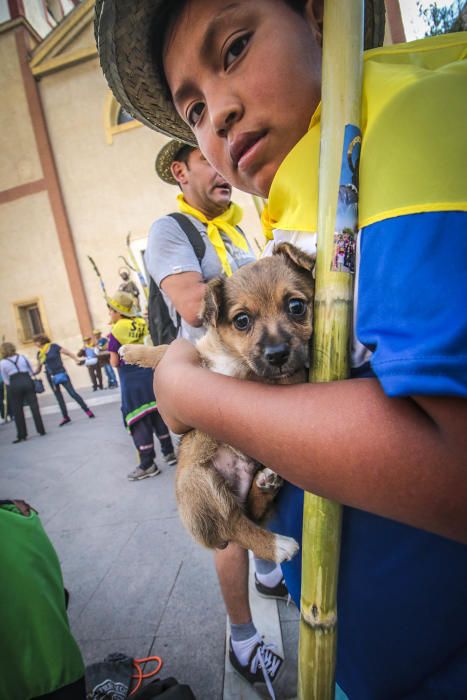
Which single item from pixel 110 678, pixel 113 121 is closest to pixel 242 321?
pixel 110 678

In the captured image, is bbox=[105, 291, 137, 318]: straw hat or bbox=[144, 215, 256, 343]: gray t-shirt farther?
bbox=[105, 291, 137, 318]: straw hat

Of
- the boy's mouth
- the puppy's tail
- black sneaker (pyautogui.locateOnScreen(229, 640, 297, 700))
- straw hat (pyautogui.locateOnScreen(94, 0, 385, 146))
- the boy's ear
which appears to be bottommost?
black sneaker (pyautogui.locateOnScreen(229, 640, 297, 700))

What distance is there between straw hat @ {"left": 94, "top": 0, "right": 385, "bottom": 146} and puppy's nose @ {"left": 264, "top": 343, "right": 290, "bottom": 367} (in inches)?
43.1

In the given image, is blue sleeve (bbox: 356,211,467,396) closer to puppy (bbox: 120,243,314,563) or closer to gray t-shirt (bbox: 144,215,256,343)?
puppy (bbox: 120,243,314,563)

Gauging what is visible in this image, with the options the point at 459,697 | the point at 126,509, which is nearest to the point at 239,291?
the point at 459,697

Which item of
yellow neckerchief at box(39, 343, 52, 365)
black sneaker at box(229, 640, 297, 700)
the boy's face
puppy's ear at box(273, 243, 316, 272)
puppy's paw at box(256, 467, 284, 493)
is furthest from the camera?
yellow neckerchief at box(39, 343, 52, 365)

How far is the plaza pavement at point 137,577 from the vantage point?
227cm

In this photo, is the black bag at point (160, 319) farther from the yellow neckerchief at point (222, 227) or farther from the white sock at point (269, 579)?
the white sock at point (269, 579)

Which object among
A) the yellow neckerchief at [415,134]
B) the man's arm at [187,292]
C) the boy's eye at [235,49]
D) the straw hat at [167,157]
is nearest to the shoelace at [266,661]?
the man's arm at [187,292]

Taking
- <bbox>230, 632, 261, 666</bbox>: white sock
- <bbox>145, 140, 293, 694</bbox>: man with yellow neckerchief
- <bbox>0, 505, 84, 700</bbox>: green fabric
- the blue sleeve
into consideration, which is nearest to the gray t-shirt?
<bbox>145, 140, 293, 694</bbox>: man with yellow neckerchief

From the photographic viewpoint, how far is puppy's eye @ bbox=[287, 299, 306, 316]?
151cm

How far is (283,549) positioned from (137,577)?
234cm

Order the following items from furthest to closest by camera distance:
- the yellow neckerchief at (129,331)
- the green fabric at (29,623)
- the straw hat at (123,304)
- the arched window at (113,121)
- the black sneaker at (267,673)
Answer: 1. the arched window at (113,121)
2. the straw hat at (123,304)
3. the yellow neckerchief at (129,331)
4. the black sneaker at (267,673)
5. the green fabric at (29,623)

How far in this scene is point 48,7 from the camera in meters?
19.8
